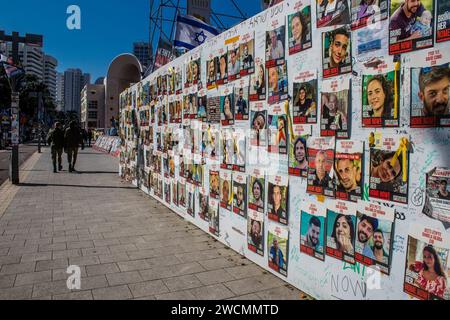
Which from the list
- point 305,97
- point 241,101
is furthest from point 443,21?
point 241,101

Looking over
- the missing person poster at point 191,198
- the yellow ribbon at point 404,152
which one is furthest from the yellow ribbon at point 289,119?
the missing person poster at point 191,198

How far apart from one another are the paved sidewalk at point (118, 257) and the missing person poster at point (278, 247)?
0.15 metres

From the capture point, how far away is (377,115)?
9.75 feet

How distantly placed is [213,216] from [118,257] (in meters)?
1.54

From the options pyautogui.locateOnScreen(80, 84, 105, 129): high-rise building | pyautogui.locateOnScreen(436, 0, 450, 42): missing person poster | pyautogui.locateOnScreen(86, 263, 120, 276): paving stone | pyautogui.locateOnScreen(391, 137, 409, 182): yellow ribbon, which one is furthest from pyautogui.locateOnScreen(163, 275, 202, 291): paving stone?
pyautogui.locateOnScreen(80, 84, 105, 129): high-rise building

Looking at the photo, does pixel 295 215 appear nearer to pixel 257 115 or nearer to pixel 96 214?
pixel 257 115

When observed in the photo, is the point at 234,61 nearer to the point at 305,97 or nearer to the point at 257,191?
the point at 305,97

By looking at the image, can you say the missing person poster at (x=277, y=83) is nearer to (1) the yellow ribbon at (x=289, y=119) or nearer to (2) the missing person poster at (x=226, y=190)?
(1) the yellow ribbon at (x=289, y=119)

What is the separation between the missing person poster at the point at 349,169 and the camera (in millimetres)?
3135

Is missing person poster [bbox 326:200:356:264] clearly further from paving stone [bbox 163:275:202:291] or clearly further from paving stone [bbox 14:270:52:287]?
paving stone [bbox 14:270:52:287]

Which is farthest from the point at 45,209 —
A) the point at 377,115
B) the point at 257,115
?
the point at 377,115

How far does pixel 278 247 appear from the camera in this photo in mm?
4199

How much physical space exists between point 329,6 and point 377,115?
1179 mm

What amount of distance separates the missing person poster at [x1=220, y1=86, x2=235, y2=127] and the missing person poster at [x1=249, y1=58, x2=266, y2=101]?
53cm
